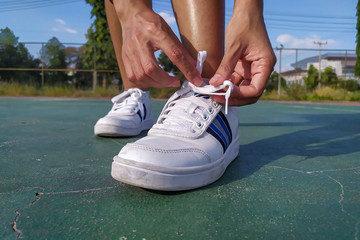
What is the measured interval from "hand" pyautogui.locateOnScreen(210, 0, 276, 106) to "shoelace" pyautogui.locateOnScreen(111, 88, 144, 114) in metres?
0.82

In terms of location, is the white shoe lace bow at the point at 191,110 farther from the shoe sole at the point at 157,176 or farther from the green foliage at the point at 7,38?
the green foliage at the point at 7,38

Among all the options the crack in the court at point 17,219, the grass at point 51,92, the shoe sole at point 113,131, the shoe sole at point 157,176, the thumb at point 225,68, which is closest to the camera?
the crack in the court at point 17,219

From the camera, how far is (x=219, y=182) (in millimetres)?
758

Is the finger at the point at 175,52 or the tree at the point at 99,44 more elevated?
the tree at the point at 99,44

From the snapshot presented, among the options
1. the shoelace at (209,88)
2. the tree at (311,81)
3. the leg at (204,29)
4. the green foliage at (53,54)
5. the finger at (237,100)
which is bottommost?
the finger at (237,100)

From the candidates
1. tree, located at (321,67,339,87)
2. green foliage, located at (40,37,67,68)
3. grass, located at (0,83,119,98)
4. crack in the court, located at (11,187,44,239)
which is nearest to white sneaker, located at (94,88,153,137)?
crack in the court, located at (11,187,44,239)

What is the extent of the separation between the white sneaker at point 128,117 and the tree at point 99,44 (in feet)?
28.4

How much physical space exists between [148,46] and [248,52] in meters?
0.29

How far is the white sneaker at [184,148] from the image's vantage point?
650 millimetres

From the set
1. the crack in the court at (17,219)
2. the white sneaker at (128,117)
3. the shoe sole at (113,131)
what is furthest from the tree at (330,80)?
the crack in the court at (17,219)

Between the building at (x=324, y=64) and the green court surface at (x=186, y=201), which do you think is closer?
the green court surface at (x=186, y=201)

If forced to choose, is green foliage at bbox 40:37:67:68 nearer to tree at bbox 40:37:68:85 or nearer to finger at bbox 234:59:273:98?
tree at bbox 40:37:68:85

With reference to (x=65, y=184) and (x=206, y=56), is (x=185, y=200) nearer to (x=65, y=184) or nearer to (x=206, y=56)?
(x=65, y=184)

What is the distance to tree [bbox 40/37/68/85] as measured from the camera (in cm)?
1061
